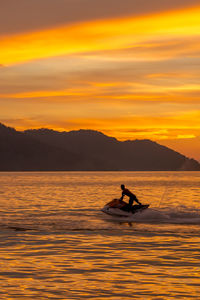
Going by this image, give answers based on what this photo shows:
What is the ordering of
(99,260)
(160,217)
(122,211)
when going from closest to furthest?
(99,260) < (160,217) < (122,211)

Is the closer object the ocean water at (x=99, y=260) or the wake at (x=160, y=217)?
the ocean water at (x=99, y=260)

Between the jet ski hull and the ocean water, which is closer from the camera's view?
the ocean water

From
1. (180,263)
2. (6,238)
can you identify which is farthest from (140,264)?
(6,238)

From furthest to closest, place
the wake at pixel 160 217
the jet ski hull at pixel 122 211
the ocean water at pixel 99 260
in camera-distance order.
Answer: the jet ski hull at pixel 122 211 → the wake at pixel 160 217 → the ocean water at pixel 99 260

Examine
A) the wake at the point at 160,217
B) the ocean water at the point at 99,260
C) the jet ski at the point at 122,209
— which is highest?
the jet ski at the point at 122,209

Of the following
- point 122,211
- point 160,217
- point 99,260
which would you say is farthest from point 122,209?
A: point 99,260

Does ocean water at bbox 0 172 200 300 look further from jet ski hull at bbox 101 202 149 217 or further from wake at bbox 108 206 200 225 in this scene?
jet ski hull at bbox 101 202 149 217

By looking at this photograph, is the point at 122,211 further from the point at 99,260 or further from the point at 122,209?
the point at 99,260

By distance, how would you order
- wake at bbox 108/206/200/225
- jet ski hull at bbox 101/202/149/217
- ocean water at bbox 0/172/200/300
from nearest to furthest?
ocean water at bbox 0/172/200/300 → wake at bbox 108/206/200/225 → jet ski hull at bbox 101/202/149/217

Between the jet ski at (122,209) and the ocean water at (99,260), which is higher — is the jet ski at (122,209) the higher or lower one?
the higher one

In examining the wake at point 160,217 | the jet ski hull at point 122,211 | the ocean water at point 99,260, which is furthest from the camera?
the jet ski hull at point 122,211

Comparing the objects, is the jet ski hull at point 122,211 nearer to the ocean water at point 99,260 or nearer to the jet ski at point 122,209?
the jet ski at point 122,209

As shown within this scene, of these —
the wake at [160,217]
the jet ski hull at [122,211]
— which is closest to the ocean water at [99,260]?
the wake at [160,217]

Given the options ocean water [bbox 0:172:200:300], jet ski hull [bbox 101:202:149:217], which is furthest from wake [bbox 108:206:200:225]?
ocean water [bbox 0:172:200:300]
